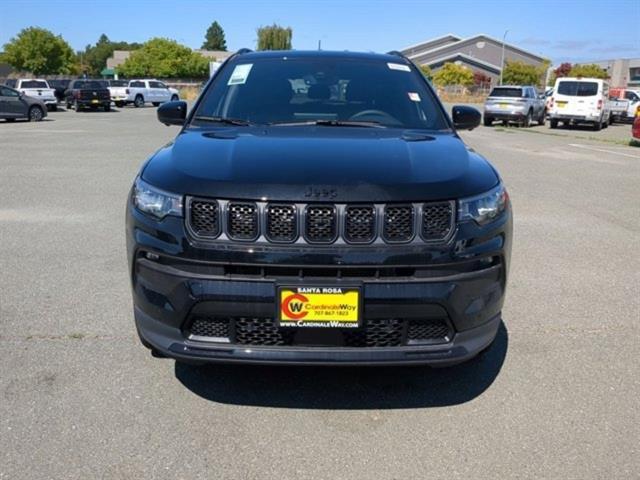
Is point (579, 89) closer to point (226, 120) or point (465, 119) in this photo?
point (465, 119)

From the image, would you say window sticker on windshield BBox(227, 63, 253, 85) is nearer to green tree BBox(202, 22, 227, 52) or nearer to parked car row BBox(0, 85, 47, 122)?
parked car row BBox(0, 85, 47, 122)

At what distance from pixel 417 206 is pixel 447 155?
2.03 ft

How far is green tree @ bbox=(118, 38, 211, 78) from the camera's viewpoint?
8962cm

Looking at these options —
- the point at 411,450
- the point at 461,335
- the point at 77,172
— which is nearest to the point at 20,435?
the point at 411,450

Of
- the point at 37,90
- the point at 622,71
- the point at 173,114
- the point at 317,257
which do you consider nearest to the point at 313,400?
the point at 317,257

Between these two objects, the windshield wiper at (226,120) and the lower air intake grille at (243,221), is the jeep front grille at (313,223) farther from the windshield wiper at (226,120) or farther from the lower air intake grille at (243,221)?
the windshield wiper at (226,120)

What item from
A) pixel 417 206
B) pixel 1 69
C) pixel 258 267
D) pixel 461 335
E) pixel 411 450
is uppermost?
pixel 1 69

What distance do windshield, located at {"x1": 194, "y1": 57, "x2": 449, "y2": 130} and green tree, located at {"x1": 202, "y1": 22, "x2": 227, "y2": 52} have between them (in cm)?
17059

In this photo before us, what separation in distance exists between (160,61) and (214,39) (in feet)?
272

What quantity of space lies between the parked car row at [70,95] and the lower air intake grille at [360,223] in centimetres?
2567

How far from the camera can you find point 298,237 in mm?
2811

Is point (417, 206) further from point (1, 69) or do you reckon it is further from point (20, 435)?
point (1, 69)

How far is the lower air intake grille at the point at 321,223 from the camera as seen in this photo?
2.81 metres

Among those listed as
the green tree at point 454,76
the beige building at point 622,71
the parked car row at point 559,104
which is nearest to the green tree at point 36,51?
the green tree at point 454,76
